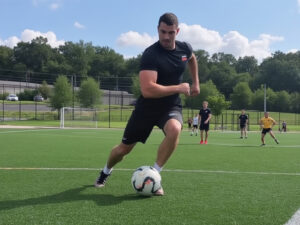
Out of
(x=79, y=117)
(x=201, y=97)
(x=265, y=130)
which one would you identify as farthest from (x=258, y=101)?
(x=265, y=130)

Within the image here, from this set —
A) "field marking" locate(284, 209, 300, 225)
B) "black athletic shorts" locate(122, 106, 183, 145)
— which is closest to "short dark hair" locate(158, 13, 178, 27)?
"black athletic shorts" locate(122, 106, 183, 145)

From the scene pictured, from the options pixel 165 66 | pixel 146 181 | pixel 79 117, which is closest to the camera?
pixel 146 181

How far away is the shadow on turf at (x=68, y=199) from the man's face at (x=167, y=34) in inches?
76.2

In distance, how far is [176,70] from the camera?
4512 mm

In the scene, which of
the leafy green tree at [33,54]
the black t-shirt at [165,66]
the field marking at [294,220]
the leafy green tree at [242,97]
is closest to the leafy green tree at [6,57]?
the leafy green tree at [33,54]

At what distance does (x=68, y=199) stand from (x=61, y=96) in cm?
5493

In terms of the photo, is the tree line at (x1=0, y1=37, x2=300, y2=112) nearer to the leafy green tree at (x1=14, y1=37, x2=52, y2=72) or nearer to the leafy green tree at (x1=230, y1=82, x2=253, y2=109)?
the leafy green tree at (x1=14, y1=37, x2=52, y2=72)

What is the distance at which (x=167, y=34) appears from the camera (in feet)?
14.1

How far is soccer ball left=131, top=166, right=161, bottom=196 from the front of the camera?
4.24m

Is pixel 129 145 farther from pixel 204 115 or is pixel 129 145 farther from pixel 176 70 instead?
pixel 204 115

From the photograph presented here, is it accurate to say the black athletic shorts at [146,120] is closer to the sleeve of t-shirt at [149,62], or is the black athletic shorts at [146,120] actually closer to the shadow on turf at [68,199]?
the sleeve of t-shirt at [149,62]

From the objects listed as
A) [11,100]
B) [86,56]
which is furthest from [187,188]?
[86,56]

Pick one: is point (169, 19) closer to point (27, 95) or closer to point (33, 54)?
point (27, 95)

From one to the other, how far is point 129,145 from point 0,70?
384 ft
